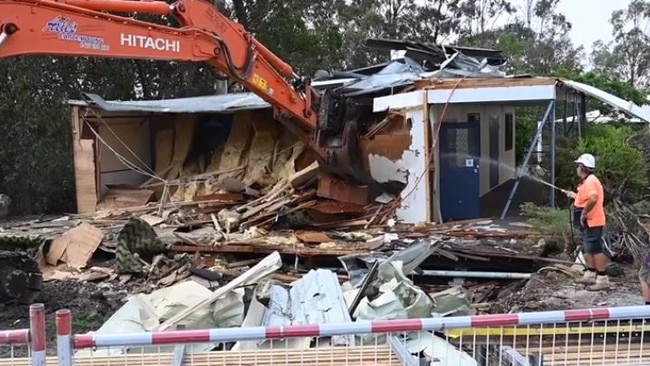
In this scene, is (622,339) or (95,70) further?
(95,70)

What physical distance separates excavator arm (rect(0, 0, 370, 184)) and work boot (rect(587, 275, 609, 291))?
6210mm

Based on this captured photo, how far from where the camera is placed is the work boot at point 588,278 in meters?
8.65

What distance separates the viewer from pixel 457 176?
546 inches

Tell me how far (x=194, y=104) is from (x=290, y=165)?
341cm

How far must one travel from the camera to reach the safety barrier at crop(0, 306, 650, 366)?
11.3 ft

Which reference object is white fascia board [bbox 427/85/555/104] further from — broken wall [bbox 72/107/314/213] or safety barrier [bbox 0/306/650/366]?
safety barrier [bbox 0/306/650/366]

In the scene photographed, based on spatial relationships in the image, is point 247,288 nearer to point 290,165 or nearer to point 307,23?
point 290,165

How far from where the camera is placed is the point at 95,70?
70.1 feet

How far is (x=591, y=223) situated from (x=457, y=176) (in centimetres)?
539

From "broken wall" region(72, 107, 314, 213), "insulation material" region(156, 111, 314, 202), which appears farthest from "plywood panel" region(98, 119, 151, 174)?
"insulation material" region(156, 111, 314, 202)

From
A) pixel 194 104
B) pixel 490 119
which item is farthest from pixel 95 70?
pixel 490 119

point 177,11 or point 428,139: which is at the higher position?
point 177,11

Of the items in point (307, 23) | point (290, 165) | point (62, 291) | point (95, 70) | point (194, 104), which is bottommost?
point (62, 291)

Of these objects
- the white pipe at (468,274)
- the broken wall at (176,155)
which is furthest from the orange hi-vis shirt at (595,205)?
the broken wall at (176,155)
